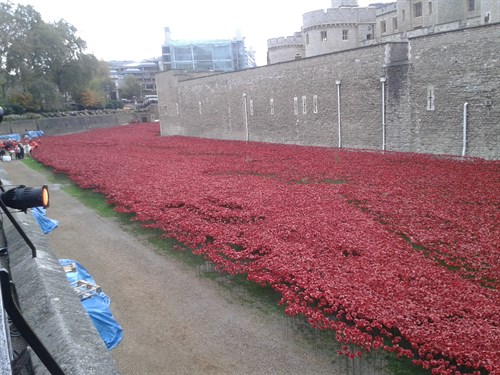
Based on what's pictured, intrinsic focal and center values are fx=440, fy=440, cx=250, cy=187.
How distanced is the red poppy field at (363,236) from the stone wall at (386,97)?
6.52 feet

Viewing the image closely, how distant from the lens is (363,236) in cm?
847

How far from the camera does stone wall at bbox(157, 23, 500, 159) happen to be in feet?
56.4

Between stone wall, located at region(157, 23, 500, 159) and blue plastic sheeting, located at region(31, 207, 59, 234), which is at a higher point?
stone wall, located at region(157, 23, 500, 159)

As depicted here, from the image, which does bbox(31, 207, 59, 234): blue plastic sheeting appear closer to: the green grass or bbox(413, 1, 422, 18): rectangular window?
the green grass

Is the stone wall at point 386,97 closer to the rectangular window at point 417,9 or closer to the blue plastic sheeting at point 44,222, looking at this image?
the rectangular window at point 417,9

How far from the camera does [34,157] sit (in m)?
27.5

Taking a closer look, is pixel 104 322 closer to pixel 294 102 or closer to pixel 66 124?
pixel 294 102

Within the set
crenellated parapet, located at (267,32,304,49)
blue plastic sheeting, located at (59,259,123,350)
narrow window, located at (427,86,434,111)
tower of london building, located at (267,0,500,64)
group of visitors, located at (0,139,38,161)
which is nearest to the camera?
blue plastic sheeting, located at (59,259,123,350)

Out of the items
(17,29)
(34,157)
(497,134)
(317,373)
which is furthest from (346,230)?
(17,29)

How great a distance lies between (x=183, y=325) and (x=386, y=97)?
709 inches

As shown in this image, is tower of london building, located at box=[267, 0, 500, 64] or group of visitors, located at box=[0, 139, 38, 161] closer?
group of visitors, located at box=[0, 139, 38, 161]

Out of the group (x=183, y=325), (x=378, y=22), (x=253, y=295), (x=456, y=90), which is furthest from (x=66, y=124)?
(x=183, y=325)

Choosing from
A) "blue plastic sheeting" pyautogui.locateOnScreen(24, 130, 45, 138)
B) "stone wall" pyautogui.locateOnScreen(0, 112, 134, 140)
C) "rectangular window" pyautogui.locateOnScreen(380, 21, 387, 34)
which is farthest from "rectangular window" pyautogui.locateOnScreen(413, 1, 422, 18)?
"stone wall" pyautogui.locateOnScreen(0, 112, 134, 140)

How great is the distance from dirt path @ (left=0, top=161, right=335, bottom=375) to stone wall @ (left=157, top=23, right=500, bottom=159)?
14.4m
